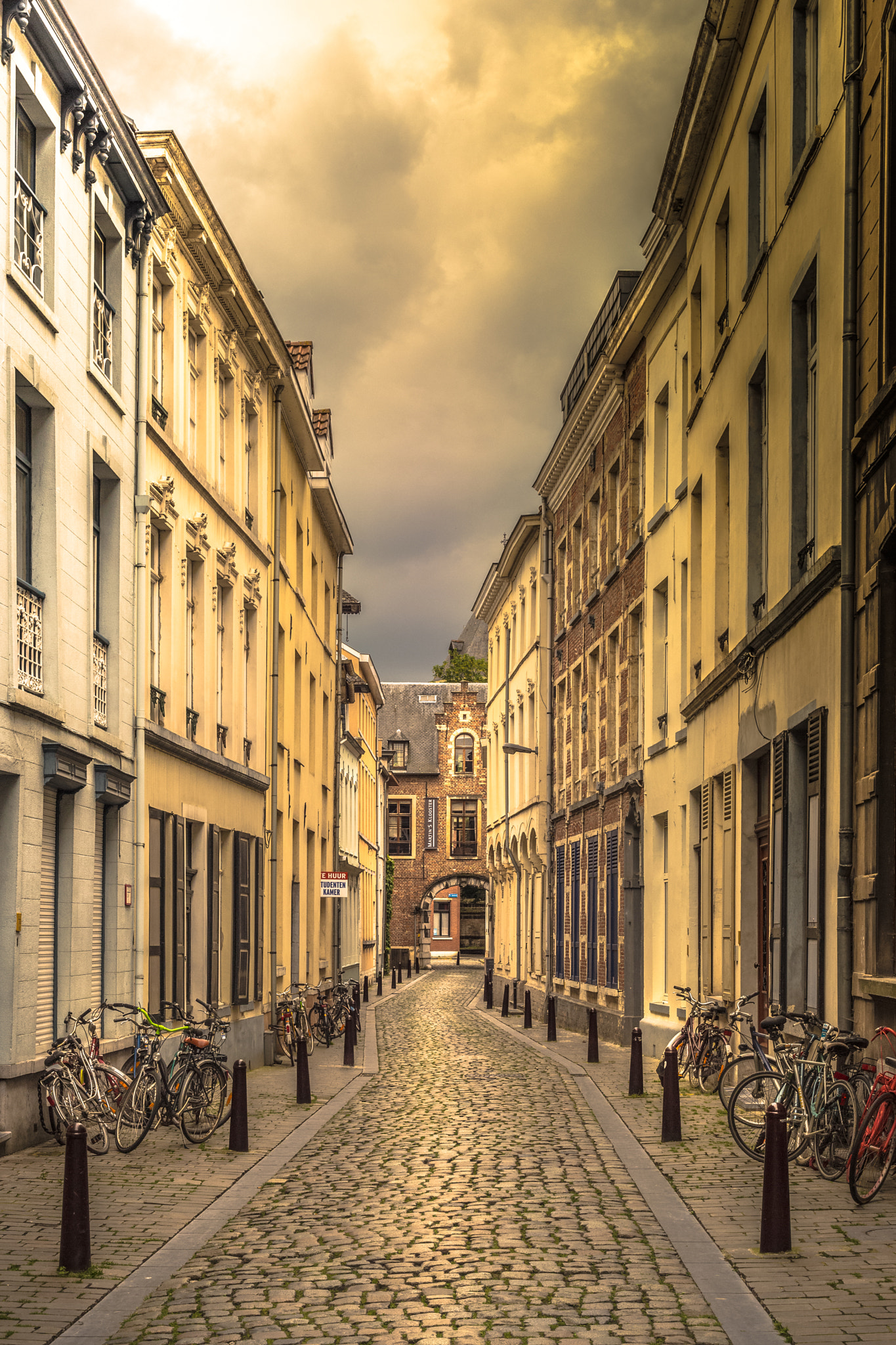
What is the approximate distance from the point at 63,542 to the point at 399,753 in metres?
69.5

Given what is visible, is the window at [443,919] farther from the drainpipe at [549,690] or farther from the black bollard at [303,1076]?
the black bollard at [303,1076]

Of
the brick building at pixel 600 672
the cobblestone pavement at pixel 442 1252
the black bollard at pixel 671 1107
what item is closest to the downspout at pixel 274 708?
the brick building at pixel 600 672

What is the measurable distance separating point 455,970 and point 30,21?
211ft

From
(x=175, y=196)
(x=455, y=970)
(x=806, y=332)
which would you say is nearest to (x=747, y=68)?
(x=806, y=332)

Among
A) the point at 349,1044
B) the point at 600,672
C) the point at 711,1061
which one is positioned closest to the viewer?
the point at 711,1061

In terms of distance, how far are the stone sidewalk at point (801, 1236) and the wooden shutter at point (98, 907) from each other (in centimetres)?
519

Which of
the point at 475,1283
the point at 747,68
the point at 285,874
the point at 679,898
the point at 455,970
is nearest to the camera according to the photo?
the point at 475,1283

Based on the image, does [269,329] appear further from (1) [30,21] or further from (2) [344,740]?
(2) [344,740]

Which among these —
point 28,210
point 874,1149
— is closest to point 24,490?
point 28,210

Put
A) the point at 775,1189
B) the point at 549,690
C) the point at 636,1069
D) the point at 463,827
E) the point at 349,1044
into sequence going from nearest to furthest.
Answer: the point at 775,1189 → the point at 636,1069 → the point at 349,1044 → the point at 549,690 → the point at 463,827

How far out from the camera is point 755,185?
16547mm

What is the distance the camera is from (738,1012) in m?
15.0

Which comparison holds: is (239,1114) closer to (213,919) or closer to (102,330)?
(102,330)

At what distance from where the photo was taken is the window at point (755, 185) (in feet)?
53.3
